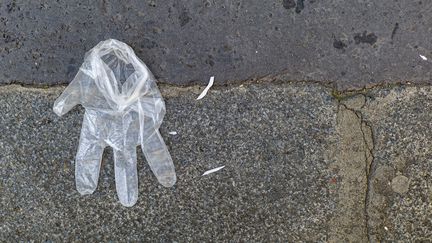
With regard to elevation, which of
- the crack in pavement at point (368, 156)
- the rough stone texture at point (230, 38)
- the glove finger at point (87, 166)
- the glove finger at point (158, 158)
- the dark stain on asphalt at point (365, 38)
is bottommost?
the glove finger at point (87, 166)

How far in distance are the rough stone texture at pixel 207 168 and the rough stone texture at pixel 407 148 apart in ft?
0.73

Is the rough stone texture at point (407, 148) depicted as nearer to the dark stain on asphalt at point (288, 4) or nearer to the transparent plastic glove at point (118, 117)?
the dark stain on asphalt at point (288, 4)

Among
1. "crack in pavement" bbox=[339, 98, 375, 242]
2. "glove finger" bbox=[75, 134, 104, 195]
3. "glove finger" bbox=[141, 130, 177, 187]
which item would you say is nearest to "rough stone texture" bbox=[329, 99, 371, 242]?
"crack in pavement" bbox=[339, 98, 375, 242]

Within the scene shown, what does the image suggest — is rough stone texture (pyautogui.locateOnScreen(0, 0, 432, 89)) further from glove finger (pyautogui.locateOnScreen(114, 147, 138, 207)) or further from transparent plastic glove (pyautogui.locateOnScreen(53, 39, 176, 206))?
glove finger (pyautogui.locateOnScreen(114, 147, 138, 207))

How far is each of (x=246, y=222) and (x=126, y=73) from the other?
939 mm

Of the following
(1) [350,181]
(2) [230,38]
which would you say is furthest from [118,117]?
(1) [350,181]

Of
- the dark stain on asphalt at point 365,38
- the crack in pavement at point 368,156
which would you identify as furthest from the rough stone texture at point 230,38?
the crack in pavement at point 368,156

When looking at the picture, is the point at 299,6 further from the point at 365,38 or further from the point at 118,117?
the point at 118,117

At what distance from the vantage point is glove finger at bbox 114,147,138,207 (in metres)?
2.11

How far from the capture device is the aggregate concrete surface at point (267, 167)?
2107mm

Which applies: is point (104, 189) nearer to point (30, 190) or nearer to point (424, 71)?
point (30, 190)

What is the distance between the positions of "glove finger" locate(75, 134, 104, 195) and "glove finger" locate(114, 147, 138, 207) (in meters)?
0.10

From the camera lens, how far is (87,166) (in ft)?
6.97

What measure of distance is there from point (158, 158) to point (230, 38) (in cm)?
69
